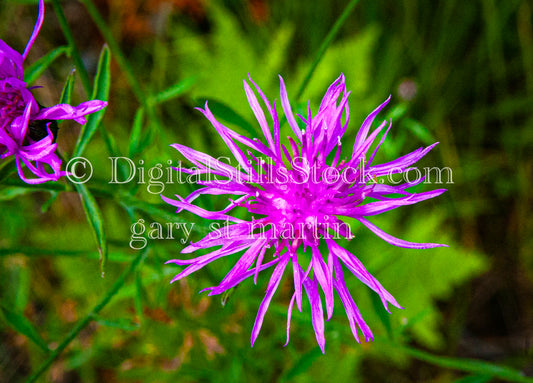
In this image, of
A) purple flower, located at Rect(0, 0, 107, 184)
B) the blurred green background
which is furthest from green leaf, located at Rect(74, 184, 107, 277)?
the blurred green background

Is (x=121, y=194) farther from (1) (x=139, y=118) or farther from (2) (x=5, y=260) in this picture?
(2) (x=5, y=260)

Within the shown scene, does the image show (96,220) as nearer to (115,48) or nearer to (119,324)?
(119,324)

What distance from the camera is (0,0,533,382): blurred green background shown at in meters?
2.76

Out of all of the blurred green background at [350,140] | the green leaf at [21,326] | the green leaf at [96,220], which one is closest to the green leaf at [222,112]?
the green leaf at [96,220]

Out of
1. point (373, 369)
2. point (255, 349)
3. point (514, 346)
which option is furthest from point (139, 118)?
→ point (514, 346)

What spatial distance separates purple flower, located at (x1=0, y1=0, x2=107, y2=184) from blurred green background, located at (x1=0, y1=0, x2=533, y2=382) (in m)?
1.22

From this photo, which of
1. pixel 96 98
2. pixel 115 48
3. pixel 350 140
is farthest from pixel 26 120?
pixel 350 140

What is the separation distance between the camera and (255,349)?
7.60 ft

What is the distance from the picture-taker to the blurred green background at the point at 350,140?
2758 mm

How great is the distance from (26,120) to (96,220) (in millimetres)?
301

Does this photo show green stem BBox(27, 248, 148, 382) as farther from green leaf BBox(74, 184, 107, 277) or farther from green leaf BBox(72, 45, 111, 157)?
green leaf BBox(72, 45, 111, 157)

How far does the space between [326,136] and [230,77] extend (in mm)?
1682

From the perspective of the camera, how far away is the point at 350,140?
293 centimetres

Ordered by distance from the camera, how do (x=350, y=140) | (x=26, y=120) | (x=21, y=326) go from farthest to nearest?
(x=350, y=140), (x=21, y=326), (x=26, y=120)
